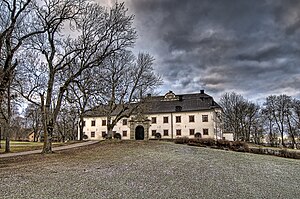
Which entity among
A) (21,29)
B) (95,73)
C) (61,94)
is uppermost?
(21,29)

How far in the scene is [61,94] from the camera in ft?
64.2

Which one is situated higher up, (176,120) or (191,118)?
(191,118)

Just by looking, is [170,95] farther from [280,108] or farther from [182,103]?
[280,108]

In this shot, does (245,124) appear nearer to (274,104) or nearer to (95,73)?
(274,104)

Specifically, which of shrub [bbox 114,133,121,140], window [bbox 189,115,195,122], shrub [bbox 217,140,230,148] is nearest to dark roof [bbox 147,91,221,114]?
window [bbox 189,115,195,122]

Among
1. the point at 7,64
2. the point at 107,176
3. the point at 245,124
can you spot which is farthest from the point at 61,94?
the point at 245,124

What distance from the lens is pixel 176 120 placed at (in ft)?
161

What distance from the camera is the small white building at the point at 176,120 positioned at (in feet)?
154

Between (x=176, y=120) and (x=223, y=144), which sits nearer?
(x=223, y=144)

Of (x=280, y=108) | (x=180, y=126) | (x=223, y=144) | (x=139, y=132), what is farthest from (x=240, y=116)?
(x=223, y=144)

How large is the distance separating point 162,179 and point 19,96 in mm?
15444

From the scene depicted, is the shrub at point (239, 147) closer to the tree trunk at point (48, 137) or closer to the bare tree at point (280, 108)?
the tree trunk at point (48, 137)

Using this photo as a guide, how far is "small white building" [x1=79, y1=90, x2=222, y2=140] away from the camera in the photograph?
1844 inches

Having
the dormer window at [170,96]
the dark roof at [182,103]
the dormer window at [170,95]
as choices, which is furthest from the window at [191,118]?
the dormer window at [170,95]
